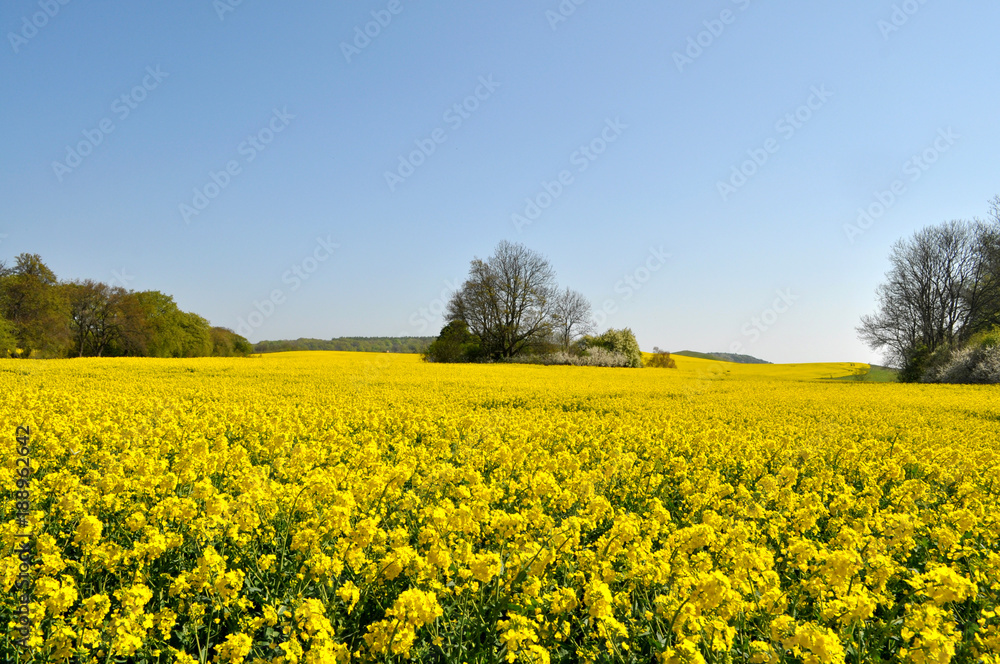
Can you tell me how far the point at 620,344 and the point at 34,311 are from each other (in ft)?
153

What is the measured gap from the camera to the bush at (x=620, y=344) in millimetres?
46594

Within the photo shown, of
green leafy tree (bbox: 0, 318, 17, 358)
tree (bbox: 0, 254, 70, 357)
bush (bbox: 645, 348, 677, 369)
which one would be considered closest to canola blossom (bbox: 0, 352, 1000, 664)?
green leafy tree (bbox: 0, 318, 17, 358)

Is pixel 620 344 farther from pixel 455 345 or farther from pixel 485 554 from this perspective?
pixel 485 554

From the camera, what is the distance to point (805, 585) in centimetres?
326

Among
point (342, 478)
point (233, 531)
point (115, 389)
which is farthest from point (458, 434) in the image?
point (115, 389)

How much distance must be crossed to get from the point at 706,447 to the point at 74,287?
53862 mm

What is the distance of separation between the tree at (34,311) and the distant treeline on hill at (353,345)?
35895 millimetres

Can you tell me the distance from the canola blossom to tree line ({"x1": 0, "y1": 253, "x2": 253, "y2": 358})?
1592 inches

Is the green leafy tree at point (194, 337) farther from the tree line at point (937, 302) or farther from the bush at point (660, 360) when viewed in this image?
the tree line at point (937, 302)

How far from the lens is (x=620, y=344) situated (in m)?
46.7

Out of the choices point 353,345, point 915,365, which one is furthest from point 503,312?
point 353,345

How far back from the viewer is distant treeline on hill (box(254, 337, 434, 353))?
82.8 metres

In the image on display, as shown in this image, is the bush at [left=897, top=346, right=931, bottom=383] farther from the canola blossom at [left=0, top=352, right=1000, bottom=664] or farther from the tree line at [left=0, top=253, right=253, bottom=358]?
the tree line at [left=0, top=253, right=253, bottom=358]

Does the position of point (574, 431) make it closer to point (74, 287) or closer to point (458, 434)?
point (458, 434)
